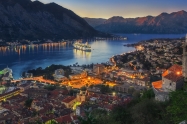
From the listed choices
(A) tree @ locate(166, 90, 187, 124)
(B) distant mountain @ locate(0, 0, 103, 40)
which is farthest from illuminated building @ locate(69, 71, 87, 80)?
(B) distant mountain @ locate(0, 0, 103, 40)

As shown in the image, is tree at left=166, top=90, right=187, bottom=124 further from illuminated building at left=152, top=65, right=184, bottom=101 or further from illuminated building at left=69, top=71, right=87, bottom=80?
illuminated building at left=69, top=71, right=87, bottom=80

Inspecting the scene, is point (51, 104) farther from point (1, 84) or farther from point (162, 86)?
point (1, 84)

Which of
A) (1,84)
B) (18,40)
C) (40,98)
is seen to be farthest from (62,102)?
(18,40)

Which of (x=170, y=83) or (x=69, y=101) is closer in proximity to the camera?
(x=170, y=83)

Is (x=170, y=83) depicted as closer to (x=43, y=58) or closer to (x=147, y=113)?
(x=147, y=113)

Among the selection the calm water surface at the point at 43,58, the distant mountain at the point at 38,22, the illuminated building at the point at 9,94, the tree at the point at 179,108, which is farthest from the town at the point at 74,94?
the distant mountain at the point at 38,22

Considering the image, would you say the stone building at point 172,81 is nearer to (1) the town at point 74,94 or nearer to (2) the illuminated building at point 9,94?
(1) the town at point 74,94

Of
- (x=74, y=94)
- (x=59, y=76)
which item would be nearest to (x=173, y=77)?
(x=74, y=94)

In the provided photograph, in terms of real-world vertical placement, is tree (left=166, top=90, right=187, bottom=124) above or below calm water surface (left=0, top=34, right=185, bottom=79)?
above

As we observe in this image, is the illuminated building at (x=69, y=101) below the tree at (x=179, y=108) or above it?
below

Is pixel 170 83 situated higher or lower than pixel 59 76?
higher
